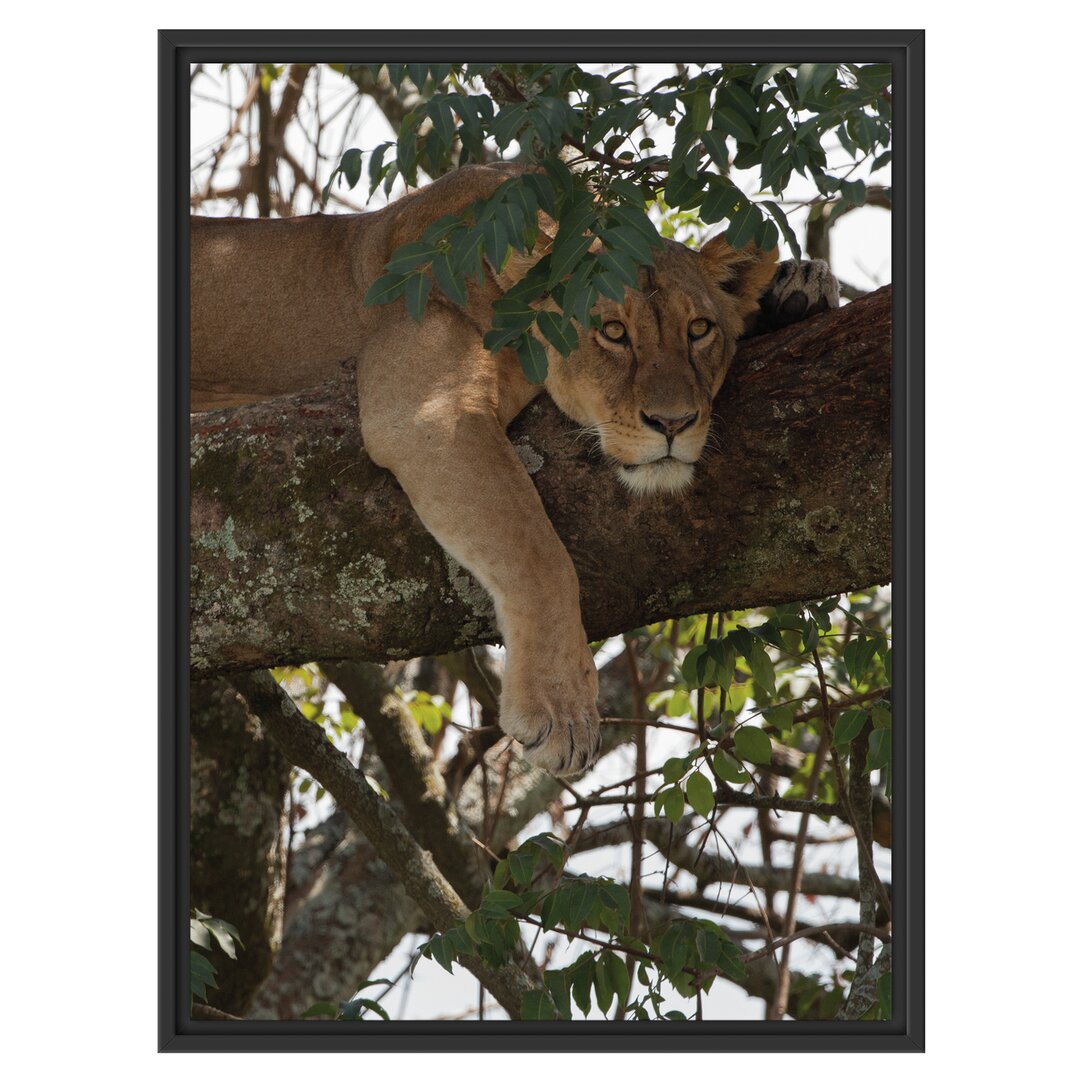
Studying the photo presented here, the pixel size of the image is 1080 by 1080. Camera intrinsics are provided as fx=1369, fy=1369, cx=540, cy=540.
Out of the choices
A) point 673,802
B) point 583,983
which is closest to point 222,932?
point 583,983

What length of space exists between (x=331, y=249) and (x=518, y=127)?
127 cm

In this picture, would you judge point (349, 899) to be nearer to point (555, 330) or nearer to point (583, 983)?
point (583, 983)

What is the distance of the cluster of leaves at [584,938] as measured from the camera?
111 inches

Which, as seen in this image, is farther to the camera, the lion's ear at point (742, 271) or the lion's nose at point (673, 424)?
the lion's ear at point (742, 271)

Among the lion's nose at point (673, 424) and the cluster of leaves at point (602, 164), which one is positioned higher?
the cluster of leaves at point (602, 164)

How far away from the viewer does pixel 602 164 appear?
2828 millimetres

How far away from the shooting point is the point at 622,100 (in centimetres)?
289

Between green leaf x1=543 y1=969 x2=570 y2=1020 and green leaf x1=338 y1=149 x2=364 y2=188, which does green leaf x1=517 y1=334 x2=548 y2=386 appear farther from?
green leaf x1=543 y1=969 x2=570 y2=1020

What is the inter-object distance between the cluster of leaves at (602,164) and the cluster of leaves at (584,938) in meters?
1.07

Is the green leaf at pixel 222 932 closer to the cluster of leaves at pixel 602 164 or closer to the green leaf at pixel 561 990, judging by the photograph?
the green leaf at pixel 561 990

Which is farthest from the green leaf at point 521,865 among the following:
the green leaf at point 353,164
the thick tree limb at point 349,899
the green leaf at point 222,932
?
the thick tree limb at point 349,899

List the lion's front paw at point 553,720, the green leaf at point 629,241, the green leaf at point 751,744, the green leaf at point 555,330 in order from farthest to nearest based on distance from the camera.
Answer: the green leaf at point 751,744 → the lion's front paw at point 553,720 → the green leaf at point 555,330 → the green leaf at point 629,241

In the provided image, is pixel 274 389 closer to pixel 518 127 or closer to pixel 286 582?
pixel 286 582
